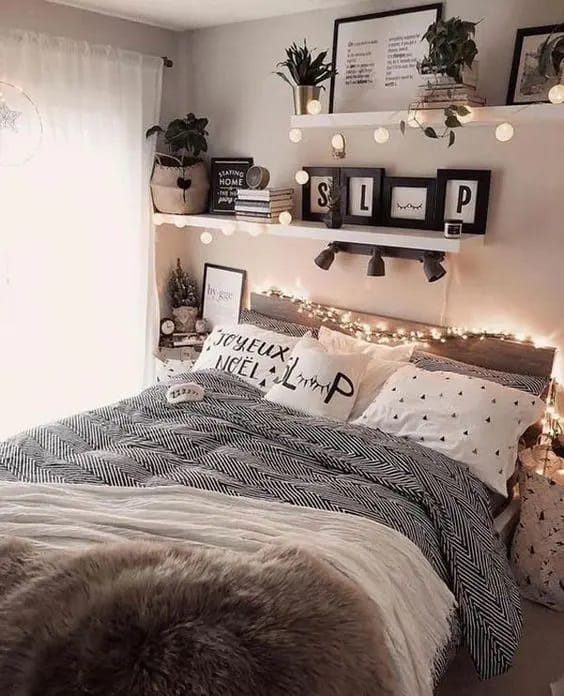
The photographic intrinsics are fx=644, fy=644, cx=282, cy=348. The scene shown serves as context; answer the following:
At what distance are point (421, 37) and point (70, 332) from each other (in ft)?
6.99

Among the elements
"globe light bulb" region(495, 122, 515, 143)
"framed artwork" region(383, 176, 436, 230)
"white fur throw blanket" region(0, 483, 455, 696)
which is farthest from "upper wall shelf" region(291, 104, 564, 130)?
"white fur throw blanket" region(0, 483, 455, 696)

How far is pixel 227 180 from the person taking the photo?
3395mm

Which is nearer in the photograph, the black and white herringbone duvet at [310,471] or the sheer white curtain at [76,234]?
the black and white herringbone duvet at [310,471]

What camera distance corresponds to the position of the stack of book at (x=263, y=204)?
10.1ft

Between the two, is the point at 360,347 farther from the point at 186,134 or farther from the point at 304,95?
the point at 186,134

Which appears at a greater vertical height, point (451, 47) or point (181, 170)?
point (451, 47)

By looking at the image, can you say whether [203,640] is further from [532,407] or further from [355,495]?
[532,407]

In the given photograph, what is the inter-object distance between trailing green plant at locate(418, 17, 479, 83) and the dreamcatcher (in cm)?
172

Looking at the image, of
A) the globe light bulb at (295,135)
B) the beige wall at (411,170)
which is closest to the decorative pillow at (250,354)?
the beige wall at (411,170)

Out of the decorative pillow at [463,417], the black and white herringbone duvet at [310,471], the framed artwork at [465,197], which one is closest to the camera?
the black and white herringbone duvet at [310,471]

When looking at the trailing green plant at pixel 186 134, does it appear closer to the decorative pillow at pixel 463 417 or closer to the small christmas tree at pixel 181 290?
the small christmas tree at pixel 181 290

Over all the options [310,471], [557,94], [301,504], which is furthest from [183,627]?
[557,94]

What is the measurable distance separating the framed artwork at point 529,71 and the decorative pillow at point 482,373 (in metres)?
1.05

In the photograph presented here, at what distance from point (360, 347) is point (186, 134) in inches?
55.0
